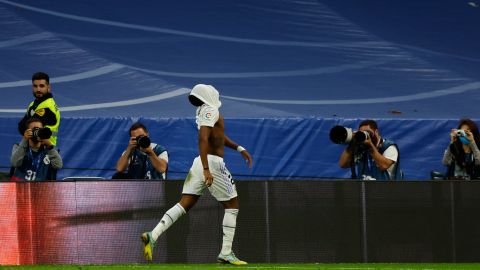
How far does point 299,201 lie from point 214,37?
7138 mm

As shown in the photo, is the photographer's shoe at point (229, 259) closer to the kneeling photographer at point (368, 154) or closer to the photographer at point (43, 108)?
the kneeling photographer at point (368, 154)

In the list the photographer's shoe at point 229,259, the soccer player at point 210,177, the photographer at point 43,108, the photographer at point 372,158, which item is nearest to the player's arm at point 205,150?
the soccer player at point 210,177

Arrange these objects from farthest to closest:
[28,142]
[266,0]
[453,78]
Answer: [266,0] → [453,78] → [28,142]

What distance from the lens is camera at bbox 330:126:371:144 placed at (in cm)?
1383

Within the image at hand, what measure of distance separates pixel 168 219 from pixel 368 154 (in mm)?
3040

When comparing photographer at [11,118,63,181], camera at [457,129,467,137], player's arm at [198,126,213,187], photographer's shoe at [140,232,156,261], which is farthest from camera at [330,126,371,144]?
photographer at [11,118,63,181]

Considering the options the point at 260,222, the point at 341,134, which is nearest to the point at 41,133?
the point at 260,222

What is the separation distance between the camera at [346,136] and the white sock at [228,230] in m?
2.06

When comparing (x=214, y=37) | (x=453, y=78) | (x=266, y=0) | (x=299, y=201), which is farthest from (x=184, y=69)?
(x=299, y=201)

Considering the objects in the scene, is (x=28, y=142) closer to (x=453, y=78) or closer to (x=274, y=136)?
(x=274, y=136)

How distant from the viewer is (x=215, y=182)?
12.3m

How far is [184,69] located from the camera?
18906 millimetres

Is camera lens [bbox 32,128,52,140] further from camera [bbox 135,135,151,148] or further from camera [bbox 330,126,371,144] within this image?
camera [bbox 330,126,371,144]

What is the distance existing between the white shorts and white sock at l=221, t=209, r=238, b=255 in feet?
0.51
